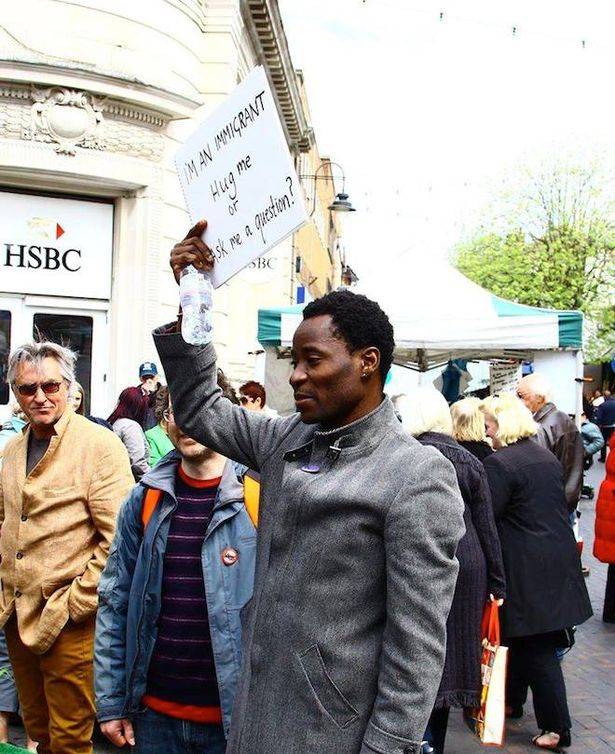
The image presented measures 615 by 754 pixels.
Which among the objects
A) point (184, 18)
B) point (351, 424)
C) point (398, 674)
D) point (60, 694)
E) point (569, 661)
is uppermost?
point (184, 18)

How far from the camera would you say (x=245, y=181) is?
2.66m

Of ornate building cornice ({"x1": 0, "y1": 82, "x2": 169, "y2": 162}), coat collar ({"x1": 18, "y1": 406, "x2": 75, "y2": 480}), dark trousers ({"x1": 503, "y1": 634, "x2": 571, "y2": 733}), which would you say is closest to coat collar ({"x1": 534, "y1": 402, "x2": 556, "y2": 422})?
dark trousers ({"x1": 503, "y1": 634, "x2": 571, "y2": 733})

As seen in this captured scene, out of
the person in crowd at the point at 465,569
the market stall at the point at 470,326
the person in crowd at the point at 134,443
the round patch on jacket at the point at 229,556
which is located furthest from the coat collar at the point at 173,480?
the market stall at the point at 470,326

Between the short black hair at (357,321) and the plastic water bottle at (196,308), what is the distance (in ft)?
0.93

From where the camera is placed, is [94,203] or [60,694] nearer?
[60,694]

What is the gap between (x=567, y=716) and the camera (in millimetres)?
5750

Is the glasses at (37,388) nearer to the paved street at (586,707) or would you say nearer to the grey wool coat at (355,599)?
the grey wool coat at (355,599)

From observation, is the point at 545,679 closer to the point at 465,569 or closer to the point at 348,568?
the point at 465,569

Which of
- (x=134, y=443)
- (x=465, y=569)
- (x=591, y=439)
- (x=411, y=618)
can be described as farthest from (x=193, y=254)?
(x=591, y=439)

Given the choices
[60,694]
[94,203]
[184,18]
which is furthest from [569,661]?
[184,18]

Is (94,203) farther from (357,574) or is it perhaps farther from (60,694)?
(357,574)

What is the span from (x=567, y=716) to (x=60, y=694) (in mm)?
3020

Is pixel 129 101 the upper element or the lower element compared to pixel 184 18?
lower

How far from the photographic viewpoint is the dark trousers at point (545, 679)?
5.74 meters
